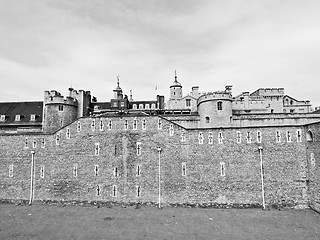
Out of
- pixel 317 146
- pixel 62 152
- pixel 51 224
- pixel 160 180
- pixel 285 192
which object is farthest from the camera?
pixel 62 152

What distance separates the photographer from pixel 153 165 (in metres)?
28.3

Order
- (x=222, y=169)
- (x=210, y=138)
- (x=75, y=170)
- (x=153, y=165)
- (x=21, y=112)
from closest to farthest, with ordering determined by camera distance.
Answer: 1. (x=222, y=169)
2. (x=210, y=138)
3. (x=153, y=165)
4. (x=75, y=170)
5. (x=21, y=112)

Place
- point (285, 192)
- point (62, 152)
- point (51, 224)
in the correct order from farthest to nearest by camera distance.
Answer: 1. point (62, 152)
2. point (285, 192)
3. point (51, 224)

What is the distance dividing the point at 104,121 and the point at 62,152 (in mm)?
7177

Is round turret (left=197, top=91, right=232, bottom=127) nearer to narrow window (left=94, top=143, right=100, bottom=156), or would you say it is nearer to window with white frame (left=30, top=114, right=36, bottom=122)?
narrow window (left=94, top=143, right=100, bottom=156)

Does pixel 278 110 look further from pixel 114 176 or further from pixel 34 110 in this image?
pixel 34 110

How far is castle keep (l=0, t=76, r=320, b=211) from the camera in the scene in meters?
25.9

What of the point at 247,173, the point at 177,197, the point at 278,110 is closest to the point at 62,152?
the point at 177,197

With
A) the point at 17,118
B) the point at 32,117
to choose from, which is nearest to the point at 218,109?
the point at 32,117

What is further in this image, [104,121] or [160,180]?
[104,121]

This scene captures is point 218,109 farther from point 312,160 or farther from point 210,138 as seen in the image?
point 312,160

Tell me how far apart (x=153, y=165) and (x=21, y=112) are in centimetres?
3300

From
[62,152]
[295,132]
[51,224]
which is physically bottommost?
[51,224]

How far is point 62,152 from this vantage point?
29828 millimetres
